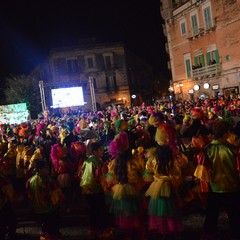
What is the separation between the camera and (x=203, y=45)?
30656mm

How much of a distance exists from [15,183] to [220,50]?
24.4 metres

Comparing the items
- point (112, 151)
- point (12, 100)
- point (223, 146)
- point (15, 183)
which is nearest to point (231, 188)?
point (223, 146)

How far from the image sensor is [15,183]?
879cm

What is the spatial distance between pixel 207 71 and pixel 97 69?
23.8 m

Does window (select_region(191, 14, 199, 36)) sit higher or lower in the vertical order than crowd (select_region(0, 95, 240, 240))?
higher

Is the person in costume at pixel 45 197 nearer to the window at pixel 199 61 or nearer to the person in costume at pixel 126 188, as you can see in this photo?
the person in costume at pixel 126 188

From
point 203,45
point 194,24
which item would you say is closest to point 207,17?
point 194,24

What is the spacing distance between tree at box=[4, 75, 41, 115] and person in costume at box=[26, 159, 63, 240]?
134 ft

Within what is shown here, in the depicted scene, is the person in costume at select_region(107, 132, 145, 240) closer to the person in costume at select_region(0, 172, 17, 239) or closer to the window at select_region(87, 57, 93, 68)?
the person in costume at select_region(0, 172, 17, 239)

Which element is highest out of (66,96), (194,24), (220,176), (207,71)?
(194,24)

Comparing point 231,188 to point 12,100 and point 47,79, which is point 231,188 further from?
point 47,79

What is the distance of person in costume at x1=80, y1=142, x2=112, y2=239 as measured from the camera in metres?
5.53

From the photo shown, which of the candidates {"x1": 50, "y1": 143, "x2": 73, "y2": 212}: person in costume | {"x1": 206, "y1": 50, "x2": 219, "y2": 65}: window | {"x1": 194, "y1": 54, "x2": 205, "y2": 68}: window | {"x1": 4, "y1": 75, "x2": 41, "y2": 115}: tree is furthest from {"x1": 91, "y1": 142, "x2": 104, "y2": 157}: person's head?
{"x1": 4, "y1": 75, "x2": 41, "y2": 115}: tree

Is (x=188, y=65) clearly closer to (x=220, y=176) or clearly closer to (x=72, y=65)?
(x=72, y=65)
